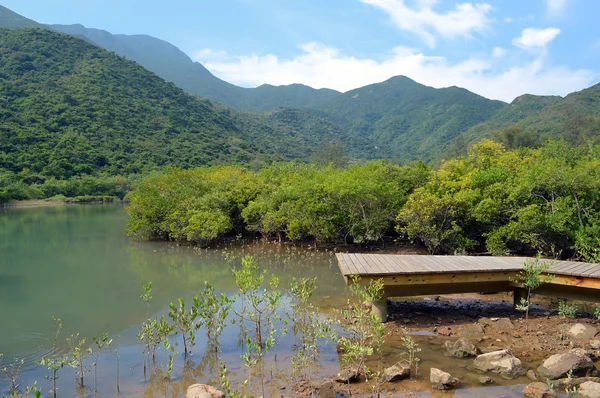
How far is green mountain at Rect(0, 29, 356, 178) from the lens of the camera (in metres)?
64.2

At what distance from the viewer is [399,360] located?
21.9 ft

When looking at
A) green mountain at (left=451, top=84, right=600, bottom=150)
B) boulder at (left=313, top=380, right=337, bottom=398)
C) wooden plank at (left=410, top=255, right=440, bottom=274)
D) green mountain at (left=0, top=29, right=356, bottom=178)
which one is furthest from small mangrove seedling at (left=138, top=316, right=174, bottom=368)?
green mountain at (left=0, top=29, right=356, bottom=178)

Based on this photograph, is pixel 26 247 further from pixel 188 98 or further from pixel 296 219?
pixel 188 98

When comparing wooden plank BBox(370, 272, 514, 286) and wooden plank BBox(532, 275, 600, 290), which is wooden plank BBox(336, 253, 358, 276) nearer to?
wooden plank BBox(370, 272, 514, 286)

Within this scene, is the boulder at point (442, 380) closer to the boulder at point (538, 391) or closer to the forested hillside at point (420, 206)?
the boulder at point (538, 391)

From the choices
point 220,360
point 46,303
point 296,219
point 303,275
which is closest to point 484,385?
point 220,360

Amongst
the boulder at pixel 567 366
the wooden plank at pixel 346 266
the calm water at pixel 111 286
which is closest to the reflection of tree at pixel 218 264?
the calm water at pixel 111 286

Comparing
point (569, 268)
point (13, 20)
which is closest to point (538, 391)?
point (569, 268)

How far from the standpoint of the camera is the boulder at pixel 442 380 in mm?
5656

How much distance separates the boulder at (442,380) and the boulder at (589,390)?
A: 1.49 meters

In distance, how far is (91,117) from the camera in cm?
7762

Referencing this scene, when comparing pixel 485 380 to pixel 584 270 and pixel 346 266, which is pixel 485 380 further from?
pixel 584 270

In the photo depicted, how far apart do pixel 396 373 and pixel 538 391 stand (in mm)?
1770

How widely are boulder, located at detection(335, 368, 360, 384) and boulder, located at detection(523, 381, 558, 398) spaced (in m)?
2.20
